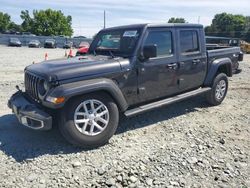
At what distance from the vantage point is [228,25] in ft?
234

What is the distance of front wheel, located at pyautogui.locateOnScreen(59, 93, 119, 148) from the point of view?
4148 millimetres

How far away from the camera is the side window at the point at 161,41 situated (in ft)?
16.9

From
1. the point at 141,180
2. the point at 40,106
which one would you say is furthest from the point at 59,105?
the point at 141,180

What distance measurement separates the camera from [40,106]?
14.4 ft

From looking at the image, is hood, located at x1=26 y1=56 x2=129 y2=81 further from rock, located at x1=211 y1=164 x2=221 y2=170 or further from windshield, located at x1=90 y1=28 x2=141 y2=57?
rock, located at x1=211 y1=164 x2=221 y2=170

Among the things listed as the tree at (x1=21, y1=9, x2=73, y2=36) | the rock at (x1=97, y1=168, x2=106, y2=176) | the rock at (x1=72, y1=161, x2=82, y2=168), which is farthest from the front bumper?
the tree at (x1=21, y1=9, x2=73, y2=36)

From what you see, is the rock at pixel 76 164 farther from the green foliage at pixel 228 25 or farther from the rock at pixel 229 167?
the green foliage at pixel 228 25

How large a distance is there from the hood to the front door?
48cm

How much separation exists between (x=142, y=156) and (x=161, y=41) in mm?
2295

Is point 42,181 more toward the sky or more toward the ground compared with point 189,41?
more toward the ground

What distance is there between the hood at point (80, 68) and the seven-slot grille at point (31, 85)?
10cm

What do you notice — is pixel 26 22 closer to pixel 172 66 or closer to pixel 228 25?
pixel 228 25

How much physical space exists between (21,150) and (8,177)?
2.42ft

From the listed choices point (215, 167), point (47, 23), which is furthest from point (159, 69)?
point (47, 23)
